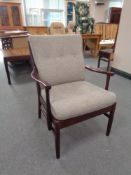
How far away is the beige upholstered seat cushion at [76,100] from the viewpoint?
1.09 metres

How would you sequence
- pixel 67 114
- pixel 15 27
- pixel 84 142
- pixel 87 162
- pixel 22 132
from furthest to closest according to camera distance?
pixel 15 27
pixel 22 132
pixel 84 142
pixel 87 162
pixel 67 114

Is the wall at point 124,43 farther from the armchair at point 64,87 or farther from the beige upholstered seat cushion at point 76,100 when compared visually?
the beige upholstered seat cushion at point 76,100

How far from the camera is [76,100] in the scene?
3.82ft

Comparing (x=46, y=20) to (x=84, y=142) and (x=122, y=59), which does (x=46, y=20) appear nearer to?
(x=122, y=59)

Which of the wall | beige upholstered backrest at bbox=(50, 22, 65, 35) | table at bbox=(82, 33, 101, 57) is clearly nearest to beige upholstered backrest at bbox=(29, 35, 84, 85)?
the wall

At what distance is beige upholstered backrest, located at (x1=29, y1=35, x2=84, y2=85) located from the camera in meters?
1.41

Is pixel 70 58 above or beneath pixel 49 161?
above

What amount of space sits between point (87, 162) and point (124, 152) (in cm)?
37

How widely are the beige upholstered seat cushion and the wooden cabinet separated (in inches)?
206

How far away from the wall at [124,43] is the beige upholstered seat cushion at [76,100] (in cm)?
195

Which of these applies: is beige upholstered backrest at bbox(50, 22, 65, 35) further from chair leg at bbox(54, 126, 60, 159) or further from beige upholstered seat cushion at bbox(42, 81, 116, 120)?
chair leg at bbox(54, 126, 60, 159)

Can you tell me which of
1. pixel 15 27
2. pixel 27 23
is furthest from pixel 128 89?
pixel 27 23

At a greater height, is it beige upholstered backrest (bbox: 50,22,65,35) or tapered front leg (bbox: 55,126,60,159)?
beige upholstered backrest (bbox: 50,22,65,35)

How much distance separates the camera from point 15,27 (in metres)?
5.67
